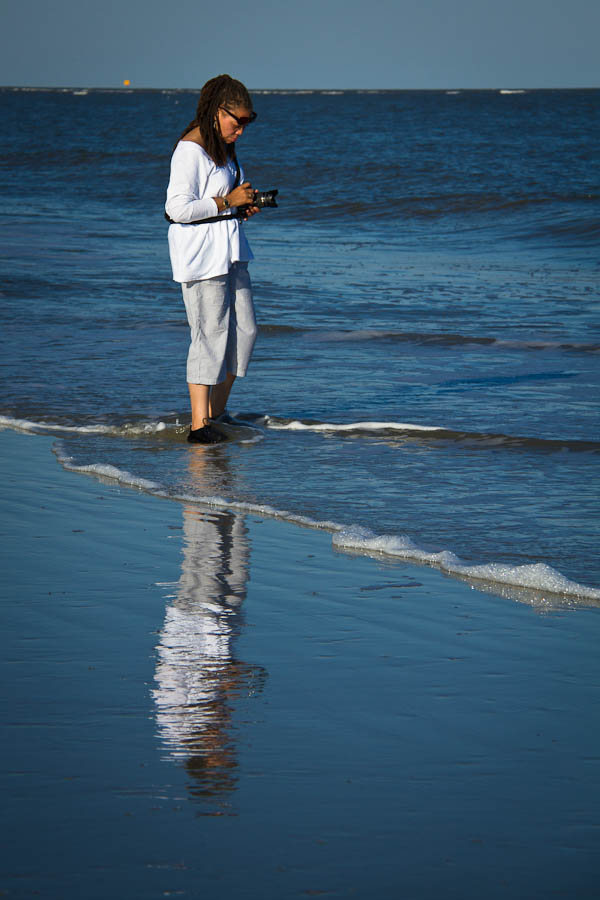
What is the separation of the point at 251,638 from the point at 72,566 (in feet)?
2.97

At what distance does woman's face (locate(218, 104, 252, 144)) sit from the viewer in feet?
18.0

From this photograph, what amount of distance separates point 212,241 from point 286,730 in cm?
343

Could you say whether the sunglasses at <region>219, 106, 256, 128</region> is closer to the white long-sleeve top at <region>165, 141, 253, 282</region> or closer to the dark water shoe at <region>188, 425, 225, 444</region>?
the white long-sleeve top at <region>165, 141, 253, 282</region>

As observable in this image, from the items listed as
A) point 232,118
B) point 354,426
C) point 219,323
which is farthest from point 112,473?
point 232,118

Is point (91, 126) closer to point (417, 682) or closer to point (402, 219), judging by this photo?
point (402, 219)

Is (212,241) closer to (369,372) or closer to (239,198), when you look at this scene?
(239,198)

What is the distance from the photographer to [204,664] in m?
3.06

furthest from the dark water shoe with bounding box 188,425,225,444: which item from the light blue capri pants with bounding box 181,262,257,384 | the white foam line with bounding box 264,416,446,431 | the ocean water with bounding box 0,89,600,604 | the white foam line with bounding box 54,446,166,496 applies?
the white foam line with bounding box 54,446,166,496

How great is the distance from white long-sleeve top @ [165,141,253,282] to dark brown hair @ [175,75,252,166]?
55 mm

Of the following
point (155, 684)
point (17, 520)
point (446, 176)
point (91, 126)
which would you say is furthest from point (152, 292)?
point (91, 126)

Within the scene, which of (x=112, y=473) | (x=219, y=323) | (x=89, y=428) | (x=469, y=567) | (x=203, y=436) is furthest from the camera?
(x=89, y=428)

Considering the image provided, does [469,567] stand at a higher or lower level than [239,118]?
lower

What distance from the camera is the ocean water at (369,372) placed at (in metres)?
4.76

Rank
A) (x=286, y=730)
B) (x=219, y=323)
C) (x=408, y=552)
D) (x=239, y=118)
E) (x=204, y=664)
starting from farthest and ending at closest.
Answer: (x=219, y=323), (x=239, y=118), (x=408, y=552), (x=204, y=664), (x=286, y=730)
